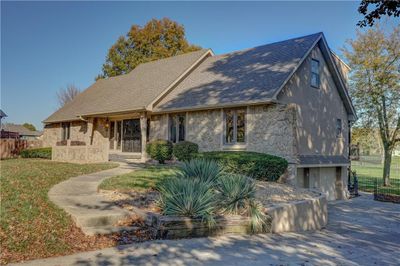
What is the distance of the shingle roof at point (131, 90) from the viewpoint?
20.3 metres

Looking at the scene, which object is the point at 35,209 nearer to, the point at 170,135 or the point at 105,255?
the point at 105,255

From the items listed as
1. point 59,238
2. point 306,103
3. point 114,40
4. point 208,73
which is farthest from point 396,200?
point 114,40

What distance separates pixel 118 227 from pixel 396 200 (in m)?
17.1

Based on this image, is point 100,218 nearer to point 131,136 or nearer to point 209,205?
→ point 209,205

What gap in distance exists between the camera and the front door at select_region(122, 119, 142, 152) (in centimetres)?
2184

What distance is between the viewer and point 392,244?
867 cm

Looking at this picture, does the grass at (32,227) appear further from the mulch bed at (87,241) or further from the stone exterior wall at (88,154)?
the stone exterior wall at (88,154)

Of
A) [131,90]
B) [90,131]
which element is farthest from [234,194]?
[90,131]

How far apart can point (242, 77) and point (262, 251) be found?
40.3 feet

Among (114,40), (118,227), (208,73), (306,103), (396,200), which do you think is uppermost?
(114,40)

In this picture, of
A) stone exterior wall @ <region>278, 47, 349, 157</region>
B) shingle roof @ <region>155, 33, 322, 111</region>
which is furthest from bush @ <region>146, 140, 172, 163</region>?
stone exterior wall @ <region>278, 47, 349, 157</region>

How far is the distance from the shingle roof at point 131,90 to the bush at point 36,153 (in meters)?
3.27

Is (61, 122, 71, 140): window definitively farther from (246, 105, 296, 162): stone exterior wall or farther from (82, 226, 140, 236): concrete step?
(82, 226, 140, 236): concrete step

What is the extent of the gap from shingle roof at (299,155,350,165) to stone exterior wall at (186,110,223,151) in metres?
4.05
